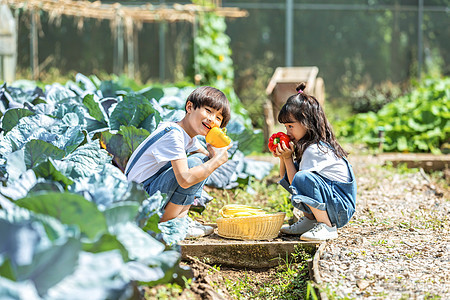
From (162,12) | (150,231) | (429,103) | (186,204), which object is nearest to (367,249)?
(186,204)

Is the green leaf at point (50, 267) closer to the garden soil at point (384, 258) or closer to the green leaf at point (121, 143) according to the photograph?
Answer: the garden soil at point (384, 258)

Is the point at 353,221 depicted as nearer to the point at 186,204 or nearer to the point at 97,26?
the point at 186,204

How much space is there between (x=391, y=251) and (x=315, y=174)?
499 mm

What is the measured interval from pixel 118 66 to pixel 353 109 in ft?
14.5

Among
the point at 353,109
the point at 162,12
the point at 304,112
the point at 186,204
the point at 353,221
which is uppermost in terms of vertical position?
the point at 162,12

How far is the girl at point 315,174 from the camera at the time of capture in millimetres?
2484

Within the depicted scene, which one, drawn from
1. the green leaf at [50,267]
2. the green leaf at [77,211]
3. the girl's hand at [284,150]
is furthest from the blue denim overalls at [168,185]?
the green leaf at [50,267]

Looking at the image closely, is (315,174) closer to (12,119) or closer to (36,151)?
(36,151)

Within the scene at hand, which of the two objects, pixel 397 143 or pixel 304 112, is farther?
pixel 397 143

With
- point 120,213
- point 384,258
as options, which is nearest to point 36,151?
point 120,213

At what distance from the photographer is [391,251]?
231 centimetres

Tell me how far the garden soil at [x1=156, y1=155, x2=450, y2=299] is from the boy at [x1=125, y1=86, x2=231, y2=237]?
347mm

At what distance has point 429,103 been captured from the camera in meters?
6.39

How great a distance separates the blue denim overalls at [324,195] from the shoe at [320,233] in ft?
0.24
